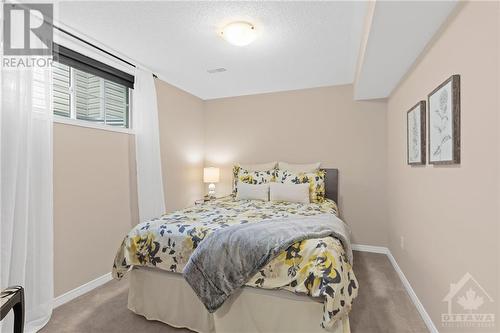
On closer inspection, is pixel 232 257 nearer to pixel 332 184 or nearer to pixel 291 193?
pixel 291 193

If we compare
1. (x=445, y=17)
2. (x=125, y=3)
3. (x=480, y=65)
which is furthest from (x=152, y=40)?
(x=480, y=65)

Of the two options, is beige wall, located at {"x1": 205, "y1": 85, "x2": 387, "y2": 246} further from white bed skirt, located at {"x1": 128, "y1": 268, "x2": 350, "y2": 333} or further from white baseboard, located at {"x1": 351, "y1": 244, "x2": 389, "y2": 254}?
white bed skirt, located at {"x1": 128, "y1": 268, "x2": 350, "y2": 333}

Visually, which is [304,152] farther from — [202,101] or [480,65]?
[480,65]

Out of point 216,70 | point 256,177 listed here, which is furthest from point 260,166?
point 216,70

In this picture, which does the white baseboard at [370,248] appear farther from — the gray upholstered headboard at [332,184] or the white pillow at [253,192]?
the white pillow at [253,192]

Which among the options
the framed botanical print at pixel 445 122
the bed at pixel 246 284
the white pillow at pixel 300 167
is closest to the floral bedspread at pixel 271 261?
the bed at pixel 246 284

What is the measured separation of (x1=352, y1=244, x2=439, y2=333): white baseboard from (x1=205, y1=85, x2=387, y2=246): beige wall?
0.27 ft

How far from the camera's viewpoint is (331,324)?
1.46m

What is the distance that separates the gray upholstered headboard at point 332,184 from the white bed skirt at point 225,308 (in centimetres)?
224

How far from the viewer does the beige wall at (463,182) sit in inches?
47.3

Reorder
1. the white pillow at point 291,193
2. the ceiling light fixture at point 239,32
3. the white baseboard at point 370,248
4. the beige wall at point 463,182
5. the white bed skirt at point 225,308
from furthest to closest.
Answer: the white baseboard at point 370,248, the white pillow at point 291,193, the ceiling light fixture at point 239,32, the white bed skirt at point 225,308, the beige wall at point 463,182

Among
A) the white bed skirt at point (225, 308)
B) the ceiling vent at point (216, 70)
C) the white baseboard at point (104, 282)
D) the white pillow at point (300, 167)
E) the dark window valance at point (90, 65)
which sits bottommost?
the white baseboard at point (104, 282)

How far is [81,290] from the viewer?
250 cm

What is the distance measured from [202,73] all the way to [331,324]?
3009mm
